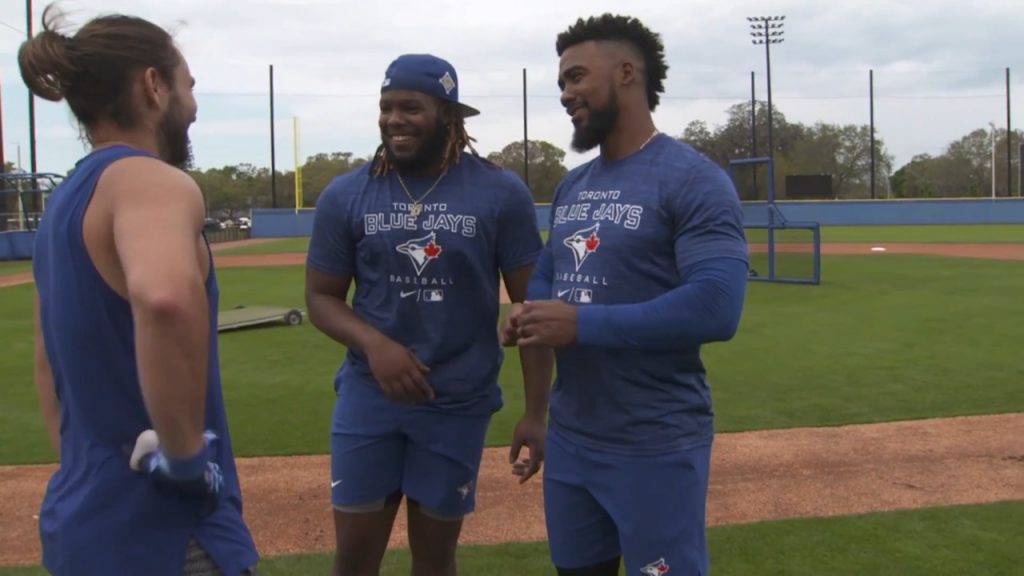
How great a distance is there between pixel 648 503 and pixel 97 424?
1.39 metres

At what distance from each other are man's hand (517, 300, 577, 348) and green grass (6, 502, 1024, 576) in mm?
2131

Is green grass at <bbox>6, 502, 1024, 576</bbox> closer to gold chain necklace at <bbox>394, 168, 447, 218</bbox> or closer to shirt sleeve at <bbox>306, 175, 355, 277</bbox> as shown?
shirt sleeve at <bbox>306, 175, 355, 277</bbox>

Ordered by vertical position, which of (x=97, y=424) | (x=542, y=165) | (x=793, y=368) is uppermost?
(x=542, y=165)

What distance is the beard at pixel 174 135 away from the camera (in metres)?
1.94

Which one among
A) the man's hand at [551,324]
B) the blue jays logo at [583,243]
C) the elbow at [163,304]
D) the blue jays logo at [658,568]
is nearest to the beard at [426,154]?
the blue jays logo at [583,243]

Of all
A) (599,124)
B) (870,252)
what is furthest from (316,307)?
(870,252)

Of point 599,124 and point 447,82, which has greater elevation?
point 447,82

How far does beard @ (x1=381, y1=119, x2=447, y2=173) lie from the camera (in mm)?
3178

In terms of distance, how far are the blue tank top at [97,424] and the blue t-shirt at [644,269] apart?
112cm

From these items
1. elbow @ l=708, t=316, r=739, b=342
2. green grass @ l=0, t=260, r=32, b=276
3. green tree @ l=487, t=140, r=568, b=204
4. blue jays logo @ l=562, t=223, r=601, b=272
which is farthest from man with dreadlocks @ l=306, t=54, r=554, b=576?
green tree @ l=487, t=140, r=568, b=204

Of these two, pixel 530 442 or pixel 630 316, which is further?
pixel 530 442

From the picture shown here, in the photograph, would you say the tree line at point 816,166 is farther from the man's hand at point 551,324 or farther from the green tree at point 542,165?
the man's hand at point 551,324

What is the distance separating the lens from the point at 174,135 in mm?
1963

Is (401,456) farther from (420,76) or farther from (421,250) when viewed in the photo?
(420,76)
